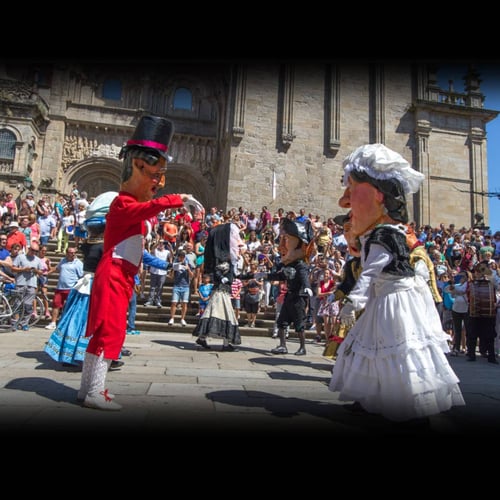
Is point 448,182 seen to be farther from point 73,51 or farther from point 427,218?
point 73,51

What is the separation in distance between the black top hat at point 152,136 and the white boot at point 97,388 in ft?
5.72

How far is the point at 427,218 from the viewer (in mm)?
23797

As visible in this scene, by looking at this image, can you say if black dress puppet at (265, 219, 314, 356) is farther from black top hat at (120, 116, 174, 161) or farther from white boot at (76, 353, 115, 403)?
white boot at (76, 353, 115, 403)

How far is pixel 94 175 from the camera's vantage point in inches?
1033

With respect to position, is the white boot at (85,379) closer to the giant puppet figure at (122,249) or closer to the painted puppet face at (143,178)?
the giant puppet figure at (122,249)

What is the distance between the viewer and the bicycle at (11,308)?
27.5 feet

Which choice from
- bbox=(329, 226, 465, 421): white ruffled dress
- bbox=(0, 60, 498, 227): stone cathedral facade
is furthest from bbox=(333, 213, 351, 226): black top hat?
bbox=(0, 60, 498, 227): stone cathedral facade

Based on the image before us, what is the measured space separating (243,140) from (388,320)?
68.5 feet

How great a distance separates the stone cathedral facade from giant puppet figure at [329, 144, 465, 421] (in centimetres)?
1840

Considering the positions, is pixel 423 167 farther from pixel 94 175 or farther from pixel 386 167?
pixel 386 167

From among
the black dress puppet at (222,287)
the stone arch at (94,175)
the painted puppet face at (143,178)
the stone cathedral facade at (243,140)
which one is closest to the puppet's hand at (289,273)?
the black dress puppet at (222,287)

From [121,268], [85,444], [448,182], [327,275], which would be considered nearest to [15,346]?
[121,268]

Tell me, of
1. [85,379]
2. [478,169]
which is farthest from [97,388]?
[478,169]

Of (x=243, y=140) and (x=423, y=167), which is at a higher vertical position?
(x=243, y=140)
